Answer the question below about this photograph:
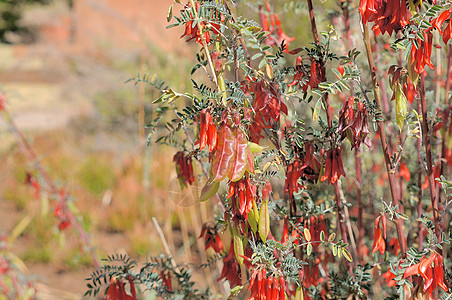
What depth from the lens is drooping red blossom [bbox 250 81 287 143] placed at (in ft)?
2.77


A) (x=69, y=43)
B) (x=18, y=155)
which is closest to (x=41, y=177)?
(x=18, y=155)

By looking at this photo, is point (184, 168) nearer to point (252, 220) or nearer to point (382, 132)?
point (252, 220)

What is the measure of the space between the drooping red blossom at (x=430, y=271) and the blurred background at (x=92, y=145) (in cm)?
44

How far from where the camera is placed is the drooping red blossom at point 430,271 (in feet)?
2.67

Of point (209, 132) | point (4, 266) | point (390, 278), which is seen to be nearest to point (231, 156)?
point (209, 132)

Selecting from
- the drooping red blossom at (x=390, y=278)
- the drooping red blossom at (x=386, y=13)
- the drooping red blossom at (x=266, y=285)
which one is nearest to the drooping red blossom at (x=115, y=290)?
the drooping red blossom at (x=266, y=285)

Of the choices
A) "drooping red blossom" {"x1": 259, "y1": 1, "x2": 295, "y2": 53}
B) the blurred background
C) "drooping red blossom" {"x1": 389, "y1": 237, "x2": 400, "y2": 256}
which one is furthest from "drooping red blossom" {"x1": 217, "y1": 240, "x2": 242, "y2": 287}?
"drooping red blossom" {"x1": 259, "y1": 1, "x2": 295, "y2": 53}

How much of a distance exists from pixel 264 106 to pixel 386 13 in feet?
0.81

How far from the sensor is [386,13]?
0.77m

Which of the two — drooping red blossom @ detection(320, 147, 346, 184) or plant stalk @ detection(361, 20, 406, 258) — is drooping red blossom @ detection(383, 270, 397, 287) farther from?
drooping red blossom @ detection(320, 147, 346, 184)

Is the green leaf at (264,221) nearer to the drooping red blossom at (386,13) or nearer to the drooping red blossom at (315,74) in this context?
the drooping red blossom at (315,74)

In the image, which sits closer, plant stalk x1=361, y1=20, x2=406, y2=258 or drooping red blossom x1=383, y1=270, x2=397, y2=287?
plant stalk x1=361, y1=20, x2=406, y2=258

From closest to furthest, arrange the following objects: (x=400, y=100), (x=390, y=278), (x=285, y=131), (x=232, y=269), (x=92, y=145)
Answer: (x=400, y=100), (x=285, y=131), (x=232, y=269), (x=390, y=278), (x=92, y=145)

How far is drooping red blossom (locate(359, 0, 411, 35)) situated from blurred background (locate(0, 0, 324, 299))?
1.63 ft
